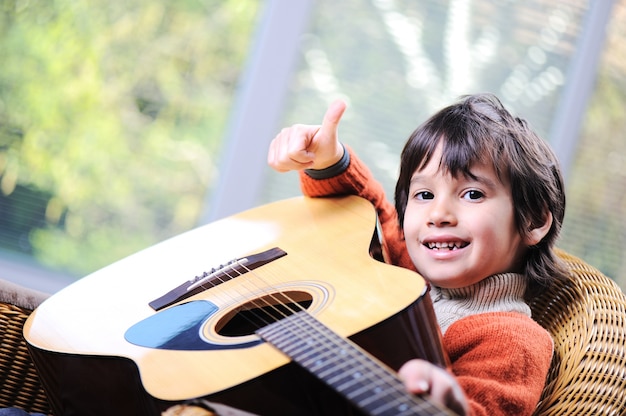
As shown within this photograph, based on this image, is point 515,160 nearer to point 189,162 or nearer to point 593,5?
point 189,162

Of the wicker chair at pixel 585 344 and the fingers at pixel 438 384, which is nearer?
the fingers at pixel 438 384

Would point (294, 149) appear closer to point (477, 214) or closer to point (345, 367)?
point (477, 214)

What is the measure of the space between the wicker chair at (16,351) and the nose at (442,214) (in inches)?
23.2

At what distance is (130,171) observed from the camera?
221 centimetres

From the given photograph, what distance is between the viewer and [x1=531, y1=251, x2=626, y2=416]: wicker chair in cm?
94

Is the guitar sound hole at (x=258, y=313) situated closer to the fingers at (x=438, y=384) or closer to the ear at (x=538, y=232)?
the fingers at (x=438, y=384)

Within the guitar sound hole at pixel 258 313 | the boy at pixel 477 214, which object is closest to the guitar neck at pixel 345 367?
the guitar sound hole at pixel 258 313

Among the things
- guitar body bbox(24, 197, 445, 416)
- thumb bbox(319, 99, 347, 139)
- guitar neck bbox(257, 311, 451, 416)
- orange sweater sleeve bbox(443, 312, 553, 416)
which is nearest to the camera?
guitar neck bbox(257, 311, 451, 416)

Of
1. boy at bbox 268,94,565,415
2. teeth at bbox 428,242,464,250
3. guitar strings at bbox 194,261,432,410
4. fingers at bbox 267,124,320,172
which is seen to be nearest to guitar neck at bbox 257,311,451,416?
guitar strings at bbox 194,261,432,410

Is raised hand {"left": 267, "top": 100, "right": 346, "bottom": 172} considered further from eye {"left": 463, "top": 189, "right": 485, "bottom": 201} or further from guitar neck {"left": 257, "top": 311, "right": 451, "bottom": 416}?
guitar neck {"left": 257, "top": 311, "right": 451, "bottom": 416}

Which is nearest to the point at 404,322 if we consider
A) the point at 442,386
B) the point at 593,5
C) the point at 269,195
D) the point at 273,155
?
the point at 442,386

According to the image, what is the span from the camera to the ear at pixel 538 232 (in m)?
1.09

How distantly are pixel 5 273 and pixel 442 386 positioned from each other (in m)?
1.88

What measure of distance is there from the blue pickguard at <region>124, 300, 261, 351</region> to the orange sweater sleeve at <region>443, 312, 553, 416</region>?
0.27 m
